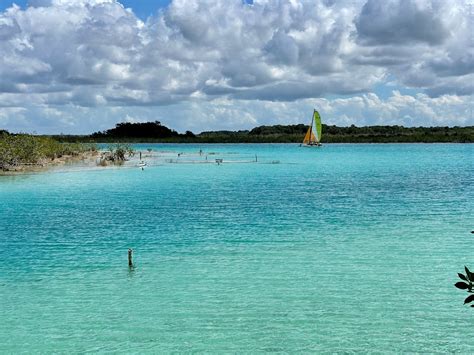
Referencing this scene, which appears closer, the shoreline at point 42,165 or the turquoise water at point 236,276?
the turquoise water at point 236,276

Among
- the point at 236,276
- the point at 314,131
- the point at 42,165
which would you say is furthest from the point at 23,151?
the point at 314,131

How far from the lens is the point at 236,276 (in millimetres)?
20781

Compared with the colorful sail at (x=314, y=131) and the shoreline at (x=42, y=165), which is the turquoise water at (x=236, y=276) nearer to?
the shoreline at (x=42, y=165)

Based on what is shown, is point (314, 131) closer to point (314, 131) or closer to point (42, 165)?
point (314, 131)

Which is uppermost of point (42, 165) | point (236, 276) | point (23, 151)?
point (23, 151)

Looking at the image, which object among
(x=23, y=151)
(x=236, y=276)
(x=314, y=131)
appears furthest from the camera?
(x=314, y=131)

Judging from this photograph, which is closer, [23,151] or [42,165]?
[23,151]

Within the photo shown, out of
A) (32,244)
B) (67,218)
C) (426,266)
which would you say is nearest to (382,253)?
(426,266)

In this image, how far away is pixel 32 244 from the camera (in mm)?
27328

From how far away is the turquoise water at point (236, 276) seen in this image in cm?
1502

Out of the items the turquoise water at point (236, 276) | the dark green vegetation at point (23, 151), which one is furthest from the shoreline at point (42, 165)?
the turquoise water at point (236, 276)

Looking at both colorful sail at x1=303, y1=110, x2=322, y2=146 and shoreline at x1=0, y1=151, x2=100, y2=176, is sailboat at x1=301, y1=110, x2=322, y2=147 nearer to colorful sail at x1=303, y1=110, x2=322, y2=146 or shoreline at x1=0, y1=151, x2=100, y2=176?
colorful sail at x1=303, y1=110, x2=322, y2=146

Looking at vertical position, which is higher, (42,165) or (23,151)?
(23,151)

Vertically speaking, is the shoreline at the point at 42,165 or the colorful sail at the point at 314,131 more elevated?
the colorful sail at the point at 314,131
